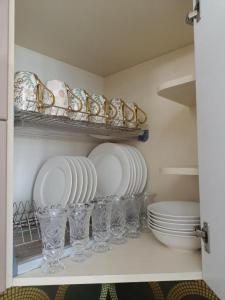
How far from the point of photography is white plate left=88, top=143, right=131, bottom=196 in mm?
1038

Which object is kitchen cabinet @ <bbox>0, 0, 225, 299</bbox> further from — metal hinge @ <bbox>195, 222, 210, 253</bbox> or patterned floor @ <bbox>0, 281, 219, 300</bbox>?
patterned floor @ <bbox>0, 281, 219, 300</bbox>

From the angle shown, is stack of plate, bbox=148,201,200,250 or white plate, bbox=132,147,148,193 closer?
stack of plate, bbox=148,201,200,250

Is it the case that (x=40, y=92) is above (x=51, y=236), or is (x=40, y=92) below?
above

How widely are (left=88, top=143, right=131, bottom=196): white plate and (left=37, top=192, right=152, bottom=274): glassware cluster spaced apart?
11 cm

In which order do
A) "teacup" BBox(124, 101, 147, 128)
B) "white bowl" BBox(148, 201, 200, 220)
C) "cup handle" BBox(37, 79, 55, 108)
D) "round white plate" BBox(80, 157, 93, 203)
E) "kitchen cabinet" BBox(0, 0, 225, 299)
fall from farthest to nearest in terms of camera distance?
"teacup" BBox(124, 101, 147, 128) → "round white plate" BBox(80, 157, 93, 203) → "white bowl" BBox(148, 201, 200, 220) → "cup handle" BBox(37, 79, 55, 108) → "kitchen cabinet" BBox(0, 0, 225, 299)

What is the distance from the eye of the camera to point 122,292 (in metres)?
1.17

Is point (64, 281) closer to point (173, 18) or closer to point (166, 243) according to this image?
point (166, 243)

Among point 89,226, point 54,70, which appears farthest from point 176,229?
point 54,70

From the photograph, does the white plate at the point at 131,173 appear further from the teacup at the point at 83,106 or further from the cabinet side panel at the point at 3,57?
the cabinet side panel at the point at 3,57

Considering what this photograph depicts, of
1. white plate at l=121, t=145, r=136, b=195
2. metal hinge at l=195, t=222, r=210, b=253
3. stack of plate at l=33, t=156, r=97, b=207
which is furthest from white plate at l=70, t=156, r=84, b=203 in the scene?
metal hinge at l=195, t=222, r=210, b=253

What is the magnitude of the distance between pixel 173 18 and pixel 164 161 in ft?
1.86

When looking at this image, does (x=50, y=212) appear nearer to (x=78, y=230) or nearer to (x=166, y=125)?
(x=78, y=230)

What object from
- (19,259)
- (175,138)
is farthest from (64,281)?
(175,138)

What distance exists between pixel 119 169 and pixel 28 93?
527 mm
